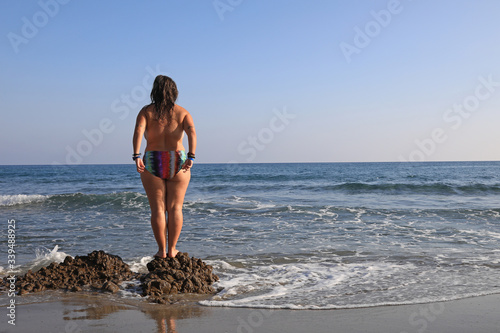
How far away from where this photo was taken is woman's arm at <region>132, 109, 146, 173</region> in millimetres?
4164

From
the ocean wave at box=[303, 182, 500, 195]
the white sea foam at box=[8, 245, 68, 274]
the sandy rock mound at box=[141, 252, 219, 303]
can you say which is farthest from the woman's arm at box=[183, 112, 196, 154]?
the ocean wave at box=[303, 182, 500, 195]

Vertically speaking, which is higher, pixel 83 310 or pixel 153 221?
pixel 153 221

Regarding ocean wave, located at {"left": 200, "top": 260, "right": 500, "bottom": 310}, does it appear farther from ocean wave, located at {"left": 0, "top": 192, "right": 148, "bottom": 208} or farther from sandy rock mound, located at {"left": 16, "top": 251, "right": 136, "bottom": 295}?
ocean wave, located at {"left": 0, "top": 192, "right": 148, "bottom": 208}

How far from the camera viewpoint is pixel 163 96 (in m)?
4.18

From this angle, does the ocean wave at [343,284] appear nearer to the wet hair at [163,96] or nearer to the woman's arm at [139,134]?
the woman's arm at [139,134]

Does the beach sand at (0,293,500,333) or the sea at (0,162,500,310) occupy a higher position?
the beach sand at (0,293,500,333)

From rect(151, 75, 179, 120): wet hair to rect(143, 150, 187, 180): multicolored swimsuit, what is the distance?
1.24ft

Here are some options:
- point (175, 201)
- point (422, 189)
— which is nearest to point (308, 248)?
point (175, 201)

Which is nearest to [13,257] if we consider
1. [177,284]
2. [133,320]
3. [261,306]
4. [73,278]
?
[73,278]

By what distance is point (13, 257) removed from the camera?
19.0 ft

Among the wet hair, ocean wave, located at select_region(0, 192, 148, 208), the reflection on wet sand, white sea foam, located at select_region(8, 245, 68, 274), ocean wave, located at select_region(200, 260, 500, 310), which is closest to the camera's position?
the reflection on wet sand

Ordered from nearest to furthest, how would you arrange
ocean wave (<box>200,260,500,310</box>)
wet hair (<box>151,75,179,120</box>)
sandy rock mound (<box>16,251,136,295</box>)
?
ocean wave (<box>200,260,500,310</box>) → sandy rock mound (<box>16,251,136,295</box>) → wet hair (<box>151,75,179,120</box>)

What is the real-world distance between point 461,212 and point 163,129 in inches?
401

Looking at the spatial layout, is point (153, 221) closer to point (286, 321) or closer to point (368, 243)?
point (286, 321)
